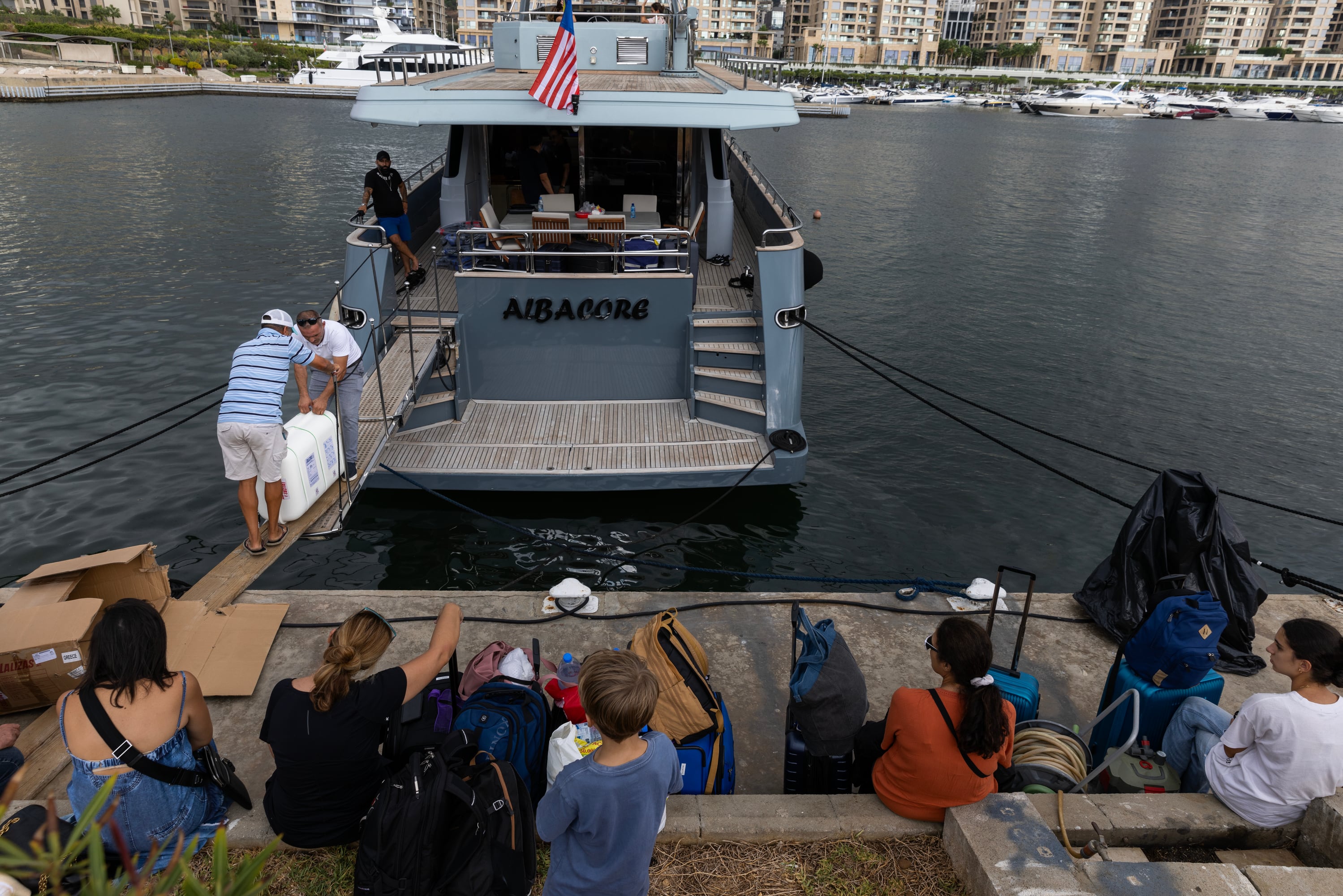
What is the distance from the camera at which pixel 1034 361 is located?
47.2 ft

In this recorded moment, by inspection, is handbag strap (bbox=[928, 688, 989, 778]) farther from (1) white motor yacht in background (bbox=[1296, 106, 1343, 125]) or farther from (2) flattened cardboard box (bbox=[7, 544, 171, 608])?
(1) white motor yacht in background (bbox=[1296, 106, 1343, 125])

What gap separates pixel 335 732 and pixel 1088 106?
10469 centimetres

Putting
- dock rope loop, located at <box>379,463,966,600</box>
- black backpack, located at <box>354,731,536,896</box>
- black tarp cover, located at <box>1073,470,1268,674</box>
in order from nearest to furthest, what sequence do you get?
1. black backpack, located at <box>354,731,536,896</box>
2. black tarp cover, located at <box>1073,470,1268,674</box>
3. dock rope loop, located at <box>379,463,966,600</box>

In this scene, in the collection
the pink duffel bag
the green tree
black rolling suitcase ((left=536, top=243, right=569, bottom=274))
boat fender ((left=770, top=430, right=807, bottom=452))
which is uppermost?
the green tree

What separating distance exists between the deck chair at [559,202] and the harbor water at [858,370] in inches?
150

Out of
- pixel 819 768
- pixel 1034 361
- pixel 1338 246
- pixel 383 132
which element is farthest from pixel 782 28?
pixel 819 768

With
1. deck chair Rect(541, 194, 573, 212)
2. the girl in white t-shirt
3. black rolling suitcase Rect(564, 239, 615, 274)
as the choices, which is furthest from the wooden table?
the girl in white t-shirt

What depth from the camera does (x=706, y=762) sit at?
3.88 metres

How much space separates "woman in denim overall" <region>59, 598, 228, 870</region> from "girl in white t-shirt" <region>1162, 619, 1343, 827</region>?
443 centimetres

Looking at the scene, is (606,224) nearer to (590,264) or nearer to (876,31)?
(590,264)

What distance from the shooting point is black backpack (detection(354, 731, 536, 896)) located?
2.93 m

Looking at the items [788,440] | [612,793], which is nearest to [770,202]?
[788,440]

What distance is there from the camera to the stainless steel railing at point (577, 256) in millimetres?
8102

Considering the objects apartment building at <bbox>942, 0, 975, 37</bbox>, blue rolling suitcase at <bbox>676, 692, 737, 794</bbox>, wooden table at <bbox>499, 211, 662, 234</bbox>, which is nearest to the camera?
blue rolling suitcase at <bbox>676, 692, 737, 794</bbox>
